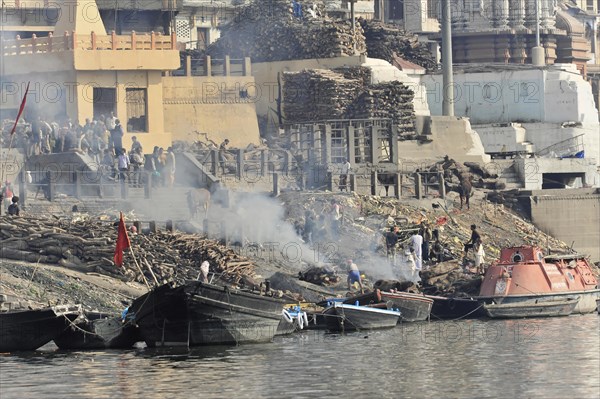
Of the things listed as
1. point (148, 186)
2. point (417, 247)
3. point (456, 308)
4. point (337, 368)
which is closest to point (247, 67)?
point (148, 186)

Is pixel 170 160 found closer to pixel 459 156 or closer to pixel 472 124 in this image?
pixel 459 156

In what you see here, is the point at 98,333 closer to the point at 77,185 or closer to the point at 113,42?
the point at 77,185

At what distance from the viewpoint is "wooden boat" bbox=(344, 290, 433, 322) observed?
52031 millimetres

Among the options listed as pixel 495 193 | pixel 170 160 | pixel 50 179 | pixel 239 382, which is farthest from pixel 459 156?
pixel 239 382

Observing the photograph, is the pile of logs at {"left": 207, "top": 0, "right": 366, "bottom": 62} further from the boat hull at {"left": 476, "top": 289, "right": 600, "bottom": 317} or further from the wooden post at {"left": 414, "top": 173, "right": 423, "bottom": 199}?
the boat hull at {"left": 476, "top": 289, "right": 600, "bottom": 317}

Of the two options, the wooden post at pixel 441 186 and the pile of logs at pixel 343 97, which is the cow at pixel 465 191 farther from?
the pile of logs at pixel 343 97

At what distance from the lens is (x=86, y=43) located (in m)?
66.4

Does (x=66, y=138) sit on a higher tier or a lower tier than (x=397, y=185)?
higher

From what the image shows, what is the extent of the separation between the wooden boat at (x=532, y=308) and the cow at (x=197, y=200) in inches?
368

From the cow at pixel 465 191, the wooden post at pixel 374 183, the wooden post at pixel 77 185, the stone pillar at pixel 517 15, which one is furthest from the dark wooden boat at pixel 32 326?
the stone pillar at pixel 517 15

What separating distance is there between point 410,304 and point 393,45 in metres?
30.6

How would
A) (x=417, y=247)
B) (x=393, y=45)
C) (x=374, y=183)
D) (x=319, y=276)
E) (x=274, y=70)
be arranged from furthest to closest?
(x=393, y=45) → (x=274, y=70) → (x=374, y=183) → (x=417, y=247) → (x=319, y=276)

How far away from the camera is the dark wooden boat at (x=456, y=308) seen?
54906 millimetres

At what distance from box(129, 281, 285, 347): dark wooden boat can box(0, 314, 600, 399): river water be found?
35cm
